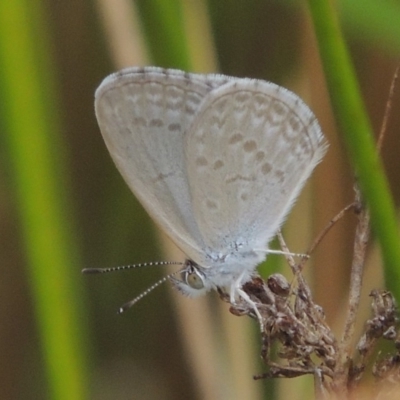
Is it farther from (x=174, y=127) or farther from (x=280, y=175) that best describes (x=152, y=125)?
(x=280, y=175)

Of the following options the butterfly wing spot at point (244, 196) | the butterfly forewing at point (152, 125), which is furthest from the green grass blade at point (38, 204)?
the butterfly wing spot at point (244, 196)

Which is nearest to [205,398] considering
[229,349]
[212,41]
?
[229,349]

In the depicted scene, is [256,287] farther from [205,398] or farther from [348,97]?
[205,398]

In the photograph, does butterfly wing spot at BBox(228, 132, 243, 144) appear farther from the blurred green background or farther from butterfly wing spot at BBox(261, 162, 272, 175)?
the blurred green background

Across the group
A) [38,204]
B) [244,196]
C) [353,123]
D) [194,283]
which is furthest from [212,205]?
[353,123]

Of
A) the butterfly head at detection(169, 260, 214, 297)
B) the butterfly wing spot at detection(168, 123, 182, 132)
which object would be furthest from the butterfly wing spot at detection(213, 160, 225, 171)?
the butterfly head at detection(169, 260, 214, 297)

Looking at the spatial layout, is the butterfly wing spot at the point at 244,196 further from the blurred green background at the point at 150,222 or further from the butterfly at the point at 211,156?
the blurred green background at the point at 150,222
